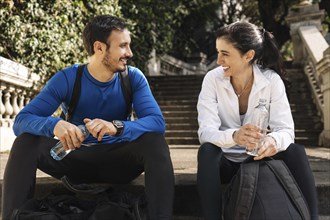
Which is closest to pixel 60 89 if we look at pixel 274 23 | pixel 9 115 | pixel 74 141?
pixel 74 141

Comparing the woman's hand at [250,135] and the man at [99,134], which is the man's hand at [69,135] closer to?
the man at [99,134]

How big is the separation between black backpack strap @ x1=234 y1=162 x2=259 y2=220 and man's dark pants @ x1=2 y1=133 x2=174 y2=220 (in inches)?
13.0

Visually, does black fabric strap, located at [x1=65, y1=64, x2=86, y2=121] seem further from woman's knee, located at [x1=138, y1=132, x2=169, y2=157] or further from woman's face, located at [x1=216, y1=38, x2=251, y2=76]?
woman's face, located at [x1=216, y1=38, x2=251, y2=76]

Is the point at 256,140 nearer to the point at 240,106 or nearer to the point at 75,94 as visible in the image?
the point at 240,106

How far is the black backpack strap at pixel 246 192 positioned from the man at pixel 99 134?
0.33 metres

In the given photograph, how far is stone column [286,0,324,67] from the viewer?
962 cm

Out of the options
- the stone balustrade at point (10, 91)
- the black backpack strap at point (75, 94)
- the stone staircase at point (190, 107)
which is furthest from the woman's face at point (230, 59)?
the stone staircase at point (190, 107)

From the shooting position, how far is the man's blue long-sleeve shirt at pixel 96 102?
2.15 meters

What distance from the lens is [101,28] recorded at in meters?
2.31

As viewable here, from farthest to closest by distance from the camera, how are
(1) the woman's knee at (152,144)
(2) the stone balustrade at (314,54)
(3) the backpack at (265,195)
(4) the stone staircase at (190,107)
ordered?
(4) the stone staircase at (190,107)
(2) the stone balustrade at (314,54)
(1) the woman's knee at (152,144)
(3) the backpack at (265,195)

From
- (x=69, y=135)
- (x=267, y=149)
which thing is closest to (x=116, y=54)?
(x=69, y=135)

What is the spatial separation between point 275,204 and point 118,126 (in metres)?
0.86

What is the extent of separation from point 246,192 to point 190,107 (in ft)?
20.3

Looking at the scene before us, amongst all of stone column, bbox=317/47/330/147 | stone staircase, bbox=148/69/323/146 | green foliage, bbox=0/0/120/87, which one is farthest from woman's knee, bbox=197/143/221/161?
stone staircase, bbox=148/69/323/146
